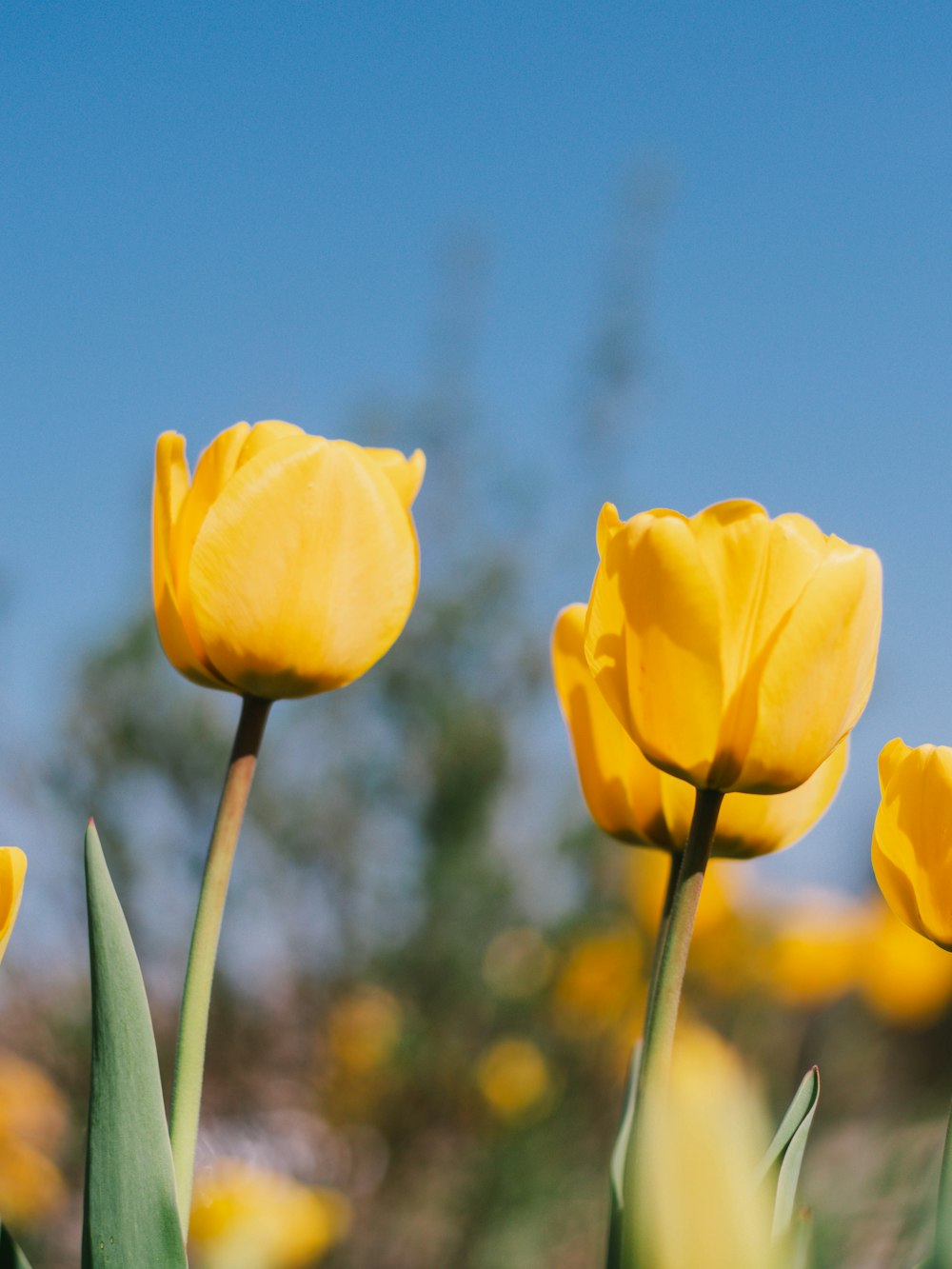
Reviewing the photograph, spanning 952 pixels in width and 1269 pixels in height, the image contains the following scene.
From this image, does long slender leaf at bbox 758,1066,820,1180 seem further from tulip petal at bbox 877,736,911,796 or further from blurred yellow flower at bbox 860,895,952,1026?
blurred yellow flower at bbox 860,895,952,1026

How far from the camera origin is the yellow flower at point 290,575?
0.40 m

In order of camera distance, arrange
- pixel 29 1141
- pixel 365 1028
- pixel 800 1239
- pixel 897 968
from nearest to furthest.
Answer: pixel 800 1239 → pixel 897 968 → pixel 29 1141 → pixel 365 1028

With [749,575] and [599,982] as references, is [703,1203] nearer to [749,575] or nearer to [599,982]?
[749,575]

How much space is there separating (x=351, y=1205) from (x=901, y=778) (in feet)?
9.68

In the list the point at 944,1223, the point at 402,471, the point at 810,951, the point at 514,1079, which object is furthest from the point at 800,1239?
the point at 514,1079

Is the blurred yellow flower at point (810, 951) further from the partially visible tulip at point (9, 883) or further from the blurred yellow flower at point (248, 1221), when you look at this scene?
the partially visible tulip at point (9, 883)

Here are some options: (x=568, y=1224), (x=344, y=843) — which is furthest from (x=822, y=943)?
(x=344, y=843)

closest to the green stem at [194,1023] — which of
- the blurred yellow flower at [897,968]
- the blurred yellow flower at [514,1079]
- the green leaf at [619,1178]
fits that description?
the green leaf at [619,1178]

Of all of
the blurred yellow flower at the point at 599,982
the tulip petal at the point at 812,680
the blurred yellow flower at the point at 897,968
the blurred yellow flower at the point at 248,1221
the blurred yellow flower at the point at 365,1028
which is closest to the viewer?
the tulip petal at the point at 812,680

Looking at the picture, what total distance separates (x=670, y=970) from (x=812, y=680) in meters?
0.10

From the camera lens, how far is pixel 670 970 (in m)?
0.33

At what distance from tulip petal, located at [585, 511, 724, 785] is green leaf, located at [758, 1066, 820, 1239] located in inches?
3.9

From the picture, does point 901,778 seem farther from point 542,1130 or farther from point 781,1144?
point 542,1130

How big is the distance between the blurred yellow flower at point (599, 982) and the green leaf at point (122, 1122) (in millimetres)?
2660
